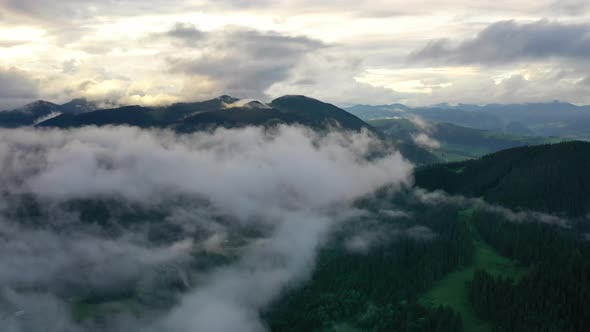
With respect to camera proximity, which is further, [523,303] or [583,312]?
[523,303]

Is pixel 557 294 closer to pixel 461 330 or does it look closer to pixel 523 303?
pixel 523 303

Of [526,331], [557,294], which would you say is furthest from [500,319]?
[557,294]

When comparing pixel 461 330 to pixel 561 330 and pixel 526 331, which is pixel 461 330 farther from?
pixel 561 330

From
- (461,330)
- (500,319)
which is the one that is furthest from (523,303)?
(461,330)

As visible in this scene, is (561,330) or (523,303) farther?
(523,303)

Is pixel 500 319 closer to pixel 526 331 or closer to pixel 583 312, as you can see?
pixel 526 331

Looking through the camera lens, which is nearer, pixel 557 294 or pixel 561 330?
pixel 561 330

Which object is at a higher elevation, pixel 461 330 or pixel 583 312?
pixel 583 312

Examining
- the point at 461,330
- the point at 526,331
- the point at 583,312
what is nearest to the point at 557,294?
the point at 583,312
